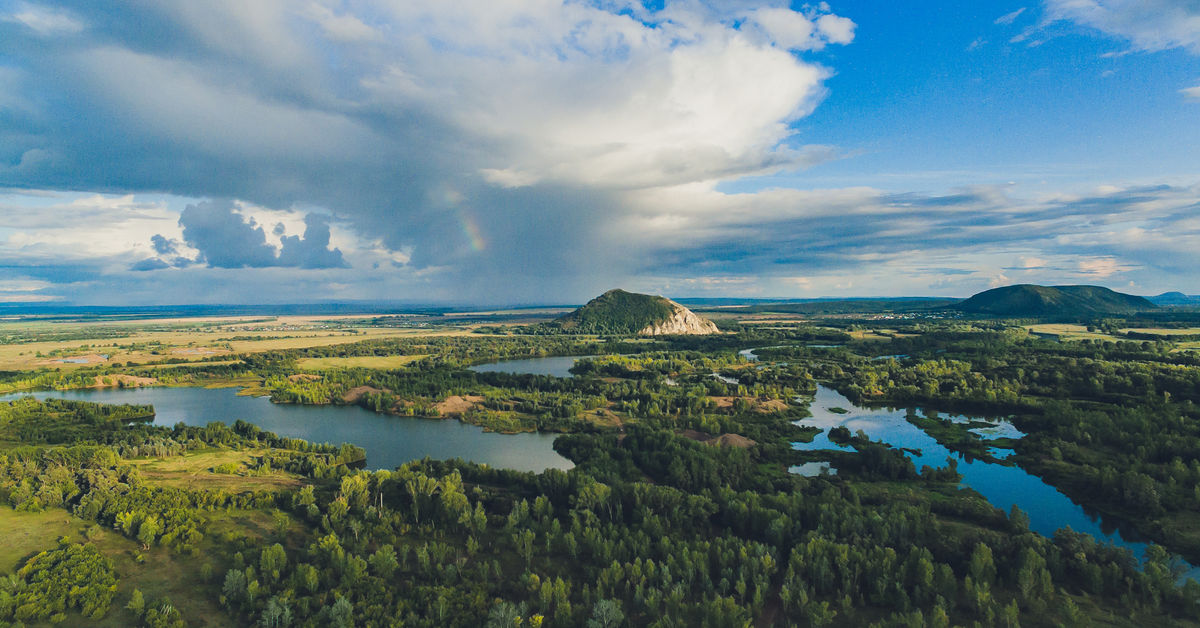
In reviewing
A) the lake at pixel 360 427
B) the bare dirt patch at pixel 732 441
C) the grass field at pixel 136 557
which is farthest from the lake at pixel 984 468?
the grass field at pixel 136 557

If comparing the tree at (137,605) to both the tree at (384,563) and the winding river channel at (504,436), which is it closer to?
the tree at (384,563)

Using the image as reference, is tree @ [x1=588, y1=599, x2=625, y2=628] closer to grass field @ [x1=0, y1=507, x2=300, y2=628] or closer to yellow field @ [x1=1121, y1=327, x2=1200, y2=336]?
grass field @ [x1=0, y1=507, x2=300, y2=628]

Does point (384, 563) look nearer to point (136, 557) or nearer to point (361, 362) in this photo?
point (136, 557)

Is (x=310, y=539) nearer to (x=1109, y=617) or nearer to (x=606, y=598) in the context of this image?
(x=606, y=598)

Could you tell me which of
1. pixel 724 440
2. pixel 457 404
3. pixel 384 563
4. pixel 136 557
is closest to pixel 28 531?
pixel 136 557

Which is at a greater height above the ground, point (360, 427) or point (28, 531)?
point (28, 531)

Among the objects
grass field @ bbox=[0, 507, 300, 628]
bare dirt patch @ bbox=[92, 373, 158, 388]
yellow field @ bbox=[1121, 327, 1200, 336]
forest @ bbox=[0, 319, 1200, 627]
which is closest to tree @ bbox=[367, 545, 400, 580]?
forest @ bbox=[0, 319, 1200, 627]

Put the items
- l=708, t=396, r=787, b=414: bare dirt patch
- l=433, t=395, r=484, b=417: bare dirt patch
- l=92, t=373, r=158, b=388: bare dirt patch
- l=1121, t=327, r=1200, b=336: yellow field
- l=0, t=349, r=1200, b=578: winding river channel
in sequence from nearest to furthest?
l=0, t=349, r=1200, b=578: winding river channel → l=708, t=396, r=787, b=414: bare dirt patch → l=433, t=395, r=484, b=417: bare dirt patch → l=92, t=373, r=158, b=388: bare dirt patch → l=1121, t=327, r=1200, b=336: yellow field
